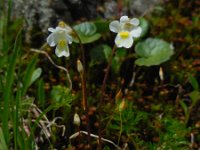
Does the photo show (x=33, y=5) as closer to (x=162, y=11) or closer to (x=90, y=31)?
(x=90, y=31)

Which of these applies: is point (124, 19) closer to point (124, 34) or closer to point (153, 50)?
point (124, 34)

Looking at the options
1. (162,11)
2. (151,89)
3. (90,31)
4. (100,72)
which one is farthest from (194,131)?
(162,11)

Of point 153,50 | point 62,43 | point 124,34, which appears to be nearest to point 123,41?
point 124,34

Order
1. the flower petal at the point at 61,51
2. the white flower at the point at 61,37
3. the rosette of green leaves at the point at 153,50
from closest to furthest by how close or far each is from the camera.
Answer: the white flower at the point at 61,37
the flower petal at the point at 61,51
the rosette of green leaves at the point at 153,50

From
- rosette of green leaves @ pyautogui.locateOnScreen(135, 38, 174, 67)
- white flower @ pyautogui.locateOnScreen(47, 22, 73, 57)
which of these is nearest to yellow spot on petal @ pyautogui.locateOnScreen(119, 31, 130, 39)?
white flower @ pyautogui.locateOnScreen(47, 22, 73, 57)

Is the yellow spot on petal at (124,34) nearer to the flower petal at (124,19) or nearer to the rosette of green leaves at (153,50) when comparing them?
the flower petal at (124,19)

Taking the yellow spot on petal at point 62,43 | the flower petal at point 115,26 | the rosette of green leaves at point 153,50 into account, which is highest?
the flower petal at point 115,26

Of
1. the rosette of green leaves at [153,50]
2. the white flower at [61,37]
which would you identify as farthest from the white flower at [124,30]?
the rosette of green leaves at [153,50]
